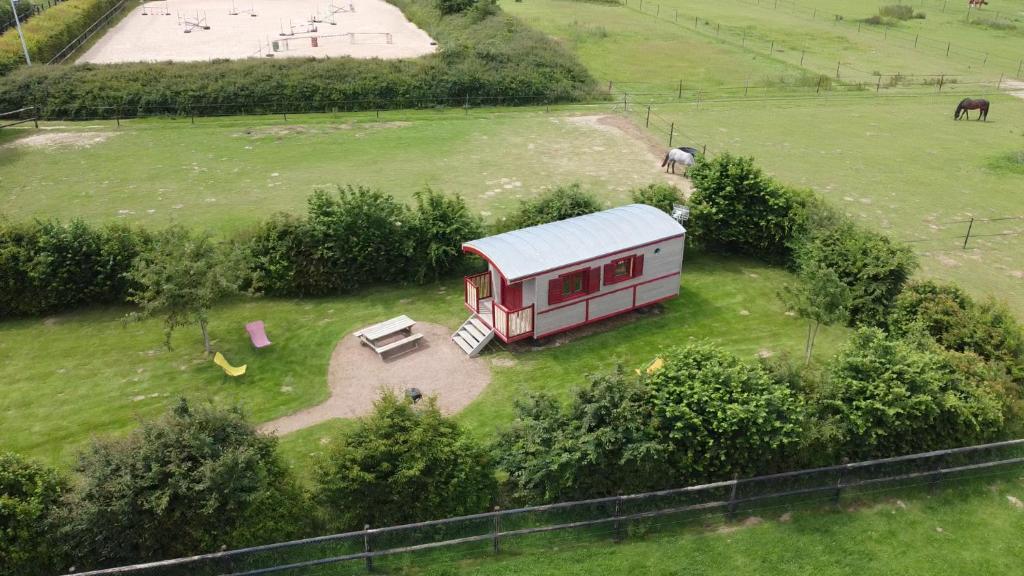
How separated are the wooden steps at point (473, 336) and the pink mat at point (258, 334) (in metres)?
5.19

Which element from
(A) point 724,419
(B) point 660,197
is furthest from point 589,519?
(B) point 660,197

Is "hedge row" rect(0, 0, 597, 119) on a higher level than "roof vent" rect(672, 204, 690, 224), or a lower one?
higher

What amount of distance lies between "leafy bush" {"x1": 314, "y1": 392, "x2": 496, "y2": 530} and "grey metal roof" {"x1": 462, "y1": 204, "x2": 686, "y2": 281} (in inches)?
244

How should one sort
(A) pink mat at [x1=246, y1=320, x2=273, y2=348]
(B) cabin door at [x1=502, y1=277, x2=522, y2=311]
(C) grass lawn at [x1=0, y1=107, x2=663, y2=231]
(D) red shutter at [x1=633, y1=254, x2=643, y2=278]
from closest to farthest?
(B) cabin door at [x1=502, y1=277, x2=522, y2=311], (A) pink mat at [x1=246, y1=320, x2=273, y2=348], (D) red shutter at [x1=633, y1=254, x2=643, y2=278], (C) grass lawn at [x1=0, y1=107, x2=663, y2=231]

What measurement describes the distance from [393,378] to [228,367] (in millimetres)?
4292

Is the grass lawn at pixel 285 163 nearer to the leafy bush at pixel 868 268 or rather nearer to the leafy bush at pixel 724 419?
the leafy bush at pixel 868 268

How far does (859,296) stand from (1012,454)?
5.92 metres

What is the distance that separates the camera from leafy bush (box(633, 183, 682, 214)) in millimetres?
25094

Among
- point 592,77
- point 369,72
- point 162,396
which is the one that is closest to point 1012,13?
point 592,77

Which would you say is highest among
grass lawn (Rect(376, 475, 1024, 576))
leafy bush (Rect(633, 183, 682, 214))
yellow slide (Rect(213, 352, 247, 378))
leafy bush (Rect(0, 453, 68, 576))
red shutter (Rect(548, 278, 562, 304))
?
leafy bush (Rect(633, 183, 682, 214))

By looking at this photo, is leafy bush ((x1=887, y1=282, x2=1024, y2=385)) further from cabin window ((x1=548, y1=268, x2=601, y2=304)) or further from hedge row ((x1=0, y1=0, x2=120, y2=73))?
hedge row ((x1=0, y1=0, x2=120, y2=73))

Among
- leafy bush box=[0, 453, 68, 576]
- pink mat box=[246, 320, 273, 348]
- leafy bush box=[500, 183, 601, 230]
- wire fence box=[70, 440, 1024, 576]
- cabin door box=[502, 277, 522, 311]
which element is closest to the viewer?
leafy bush box=[0, 453, 68, 576]

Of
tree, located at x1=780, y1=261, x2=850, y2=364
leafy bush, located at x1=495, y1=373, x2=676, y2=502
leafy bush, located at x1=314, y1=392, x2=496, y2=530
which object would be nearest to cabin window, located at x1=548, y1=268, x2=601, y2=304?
tree, located at x1=780, y1=261, x2=850, y2=364

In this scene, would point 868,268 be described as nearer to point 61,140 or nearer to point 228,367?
point 228,367
